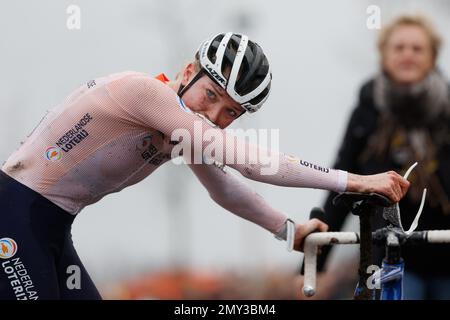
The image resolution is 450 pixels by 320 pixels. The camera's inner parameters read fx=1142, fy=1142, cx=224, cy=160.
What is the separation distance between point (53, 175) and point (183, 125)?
2.48 feet

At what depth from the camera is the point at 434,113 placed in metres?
7.61

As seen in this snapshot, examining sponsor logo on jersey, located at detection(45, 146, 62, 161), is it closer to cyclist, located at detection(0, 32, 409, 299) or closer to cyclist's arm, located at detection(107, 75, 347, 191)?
cyclist, located at detection(0, 32, 409, 299)

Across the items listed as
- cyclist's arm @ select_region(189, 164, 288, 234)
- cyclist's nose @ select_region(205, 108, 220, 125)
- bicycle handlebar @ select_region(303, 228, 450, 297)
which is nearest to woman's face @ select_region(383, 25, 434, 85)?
cyclist's arm @ select_region(189, 164, 288, 234)

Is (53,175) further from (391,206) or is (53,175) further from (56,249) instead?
(391,206)

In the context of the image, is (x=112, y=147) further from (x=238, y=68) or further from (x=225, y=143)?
(x=238, y=68)

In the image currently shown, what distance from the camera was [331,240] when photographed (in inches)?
228

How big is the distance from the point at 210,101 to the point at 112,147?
548mm

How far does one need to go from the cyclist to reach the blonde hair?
226cm

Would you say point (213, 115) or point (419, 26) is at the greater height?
point (419, 26)

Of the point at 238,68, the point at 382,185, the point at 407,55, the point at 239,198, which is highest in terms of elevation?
the point at 407,55

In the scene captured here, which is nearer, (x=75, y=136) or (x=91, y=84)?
(x=75, y=136)

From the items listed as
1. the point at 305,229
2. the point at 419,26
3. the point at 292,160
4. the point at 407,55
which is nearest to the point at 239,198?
the point at 305,229

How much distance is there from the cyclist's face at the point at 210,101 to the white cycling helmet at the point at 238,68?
34mm
